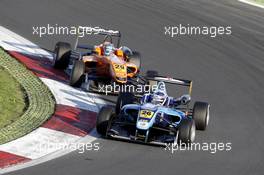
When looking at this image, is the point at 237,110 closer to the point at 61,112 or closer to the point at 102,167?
the point at 61,112

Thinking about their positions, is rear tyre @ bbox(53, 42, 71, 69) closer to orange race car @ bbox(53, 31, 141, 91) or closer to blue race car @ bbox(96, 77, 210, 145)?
orange race car @ bbox(53, 31, 141, 91)

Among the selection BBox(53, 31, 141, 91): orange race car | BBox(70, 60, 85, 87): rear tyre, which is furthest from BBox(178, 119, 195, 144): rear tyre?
BBox(70, 60, 85, 87): rear tyre

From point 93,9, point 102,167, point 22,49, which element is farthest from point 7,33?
point 102,167

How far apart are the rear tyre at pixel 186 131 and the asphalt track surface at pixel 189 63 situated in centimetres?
27

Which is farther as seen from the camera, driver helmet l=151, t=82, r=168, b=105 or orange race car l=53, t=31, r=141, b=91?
orange race car l=53, t=31, r=141, b=91

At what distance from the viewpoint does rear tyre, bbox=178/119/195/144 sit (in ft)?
53.9

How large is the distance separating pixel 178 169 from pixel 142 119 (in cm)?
161

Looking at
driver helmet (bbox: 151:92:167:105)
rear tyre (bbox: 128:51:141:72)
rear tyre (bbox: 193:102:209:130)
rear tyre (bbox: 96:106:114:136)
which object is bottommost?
rear tyre (bbox: 96:106:114:136)

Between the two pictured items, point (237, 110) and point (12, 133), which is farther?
point (237, 110)

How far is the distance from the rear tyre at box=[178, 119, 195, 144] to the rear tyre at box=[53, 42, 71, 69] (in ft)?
17.5

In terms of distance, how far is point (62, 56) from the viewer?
21000 millimetres

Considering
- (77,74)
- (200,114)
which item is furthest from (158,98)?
(77,74)

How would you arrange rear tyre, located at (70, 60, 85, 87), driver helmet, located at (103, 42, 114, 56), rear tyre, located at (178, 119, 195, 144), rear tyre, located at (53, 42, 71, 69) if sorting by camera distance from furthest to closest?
rear tyre, located at (53, 42, 71, 69) → driver helmet, located at (103, 42, 114, 56) → rear tyre, located at (70, 60, 85, 87) → rear tyre, located at (178, 119, 195, 144)

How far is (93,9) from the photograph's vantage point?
2781cm
